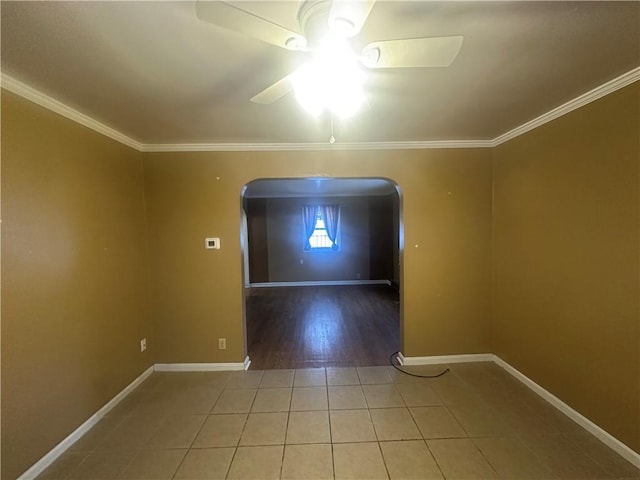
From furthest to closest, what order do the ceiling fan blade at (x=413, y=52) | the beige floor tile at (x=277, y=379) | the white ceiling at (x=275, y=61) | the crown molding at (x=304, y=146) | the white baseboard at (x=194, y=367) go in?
1. the white baseboard at (x=194, y=367)
2. the crown molding at (x=304, y=146)
3. the beige floor tile at (x=277, y=379)
4. the white ceiling at (x=275, y=61)
5. the ceiling fan blade at (x=413, y=52)

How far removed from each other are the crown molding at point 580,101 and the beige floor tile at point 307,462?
2900mm

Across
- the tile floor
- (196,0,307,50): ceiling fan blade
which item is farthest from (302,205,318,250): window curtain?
(196,0,307,50): ceiling fan blade

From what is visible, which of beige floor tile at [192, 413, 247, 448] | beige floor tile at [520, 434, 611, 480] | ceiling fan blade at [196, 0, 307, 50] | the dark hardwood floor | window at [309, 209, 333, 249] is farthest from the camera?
window at [309, 209, 333, 249]

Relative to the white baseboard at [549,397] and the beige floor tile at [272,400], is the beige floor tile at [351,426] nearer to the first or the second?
the beige floor tile at [272,400]

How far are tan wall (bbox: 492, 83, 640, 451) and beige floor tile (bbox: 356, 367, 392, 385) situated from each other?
1230 mm

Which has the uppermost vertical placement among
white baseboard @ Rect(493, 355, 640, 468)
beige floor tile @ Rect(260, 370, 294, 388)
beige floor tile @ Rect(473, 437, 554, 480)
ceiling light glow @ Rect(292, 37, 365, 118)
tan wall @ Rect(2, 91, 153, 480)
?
ceiling light glow @ Rect(292, 37, 365, 118)

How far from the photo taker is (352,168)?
292 cm

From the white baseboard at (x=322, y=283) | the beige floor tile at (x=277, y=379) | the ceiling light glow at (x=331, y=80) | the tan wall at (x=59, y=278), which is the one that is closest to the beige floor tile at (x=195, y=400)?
the beige floor tile at (x=277, y=379)

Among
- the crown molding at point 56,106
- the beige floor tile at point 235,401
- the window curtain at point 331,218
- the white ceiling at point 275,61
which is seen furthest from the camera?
the window curtain at point 331,218

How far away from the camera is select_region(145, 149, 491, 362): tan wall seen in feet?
9.43

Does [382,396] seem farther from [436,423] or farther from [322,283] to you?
[322,283]

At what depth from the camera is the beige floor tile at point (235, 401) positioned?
2.33 m

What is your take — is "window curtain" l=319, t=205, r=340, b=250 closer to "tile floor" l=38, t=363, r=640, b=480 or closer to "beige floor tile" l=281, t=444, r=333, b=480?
"tile floor" l=38, t=363, r=640, b=480

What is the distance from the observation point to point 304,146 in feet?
9.38
